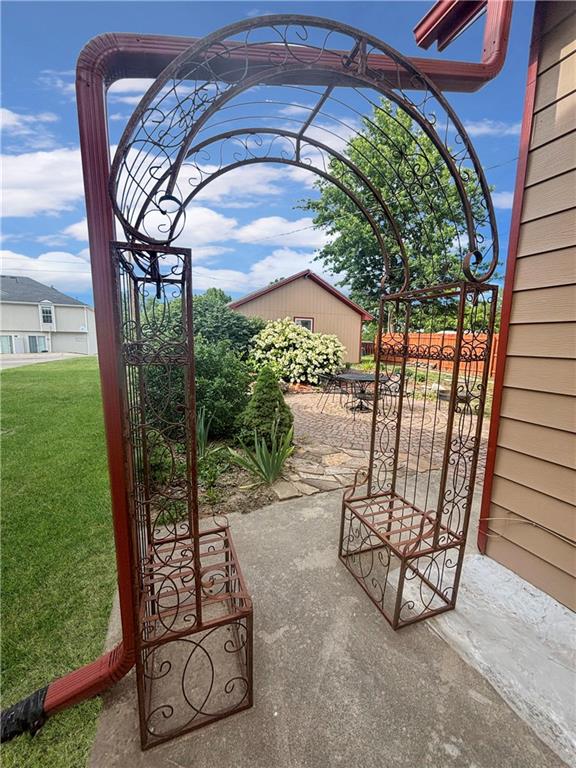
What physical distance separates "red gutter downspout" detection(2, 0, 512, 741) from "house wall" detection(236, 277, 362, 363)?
1053 centimetres

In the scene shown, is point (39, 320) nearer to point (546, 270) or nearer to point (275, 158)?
point (275, 158)

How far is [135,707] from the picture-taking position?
1.34m

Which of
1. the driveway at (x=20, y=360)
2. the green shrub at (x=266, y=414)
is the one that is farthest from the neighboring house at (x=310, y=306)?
the driveway at (x=20, y=360)

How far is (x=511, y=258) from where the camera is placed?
2006 mm

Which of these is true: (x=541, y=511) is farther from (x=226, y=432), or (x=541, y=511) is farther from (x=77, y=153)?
(x=226, y=432)

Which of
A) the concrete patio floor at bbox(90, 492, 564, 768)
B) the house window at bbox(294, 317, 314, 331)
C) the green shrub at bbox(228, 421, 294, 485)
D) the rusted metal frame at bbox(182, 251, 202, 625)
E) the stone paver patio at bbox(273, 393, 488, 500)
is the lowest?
the concrete patio floor at bbox(90, 492, 564, 768)

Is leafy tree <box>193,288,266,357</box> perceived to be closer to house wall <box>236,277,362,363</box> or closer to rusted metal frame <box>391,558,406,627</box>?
house wall <box>236,277,362,363</box>

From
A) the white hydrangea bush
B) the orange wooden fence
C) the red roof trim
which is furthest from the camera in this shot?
the red roof trim

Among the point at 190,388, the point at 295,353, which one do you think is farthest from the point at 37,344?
the point at 190,388

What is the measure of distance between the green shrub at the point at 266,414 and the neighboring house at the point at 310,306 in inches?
304

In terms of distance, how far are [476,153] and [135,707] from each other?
2.74m

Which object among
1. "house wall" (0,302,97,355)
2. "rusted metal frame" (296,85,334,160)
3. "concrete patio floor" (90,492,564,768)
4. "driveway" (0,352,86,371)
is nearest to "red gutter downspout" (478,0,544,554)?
"concrete patio floor" (90,492,564,768)

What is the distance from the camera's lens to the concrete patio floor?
3.84 ft

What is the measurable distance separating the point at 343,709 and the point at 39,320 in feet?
93.2
